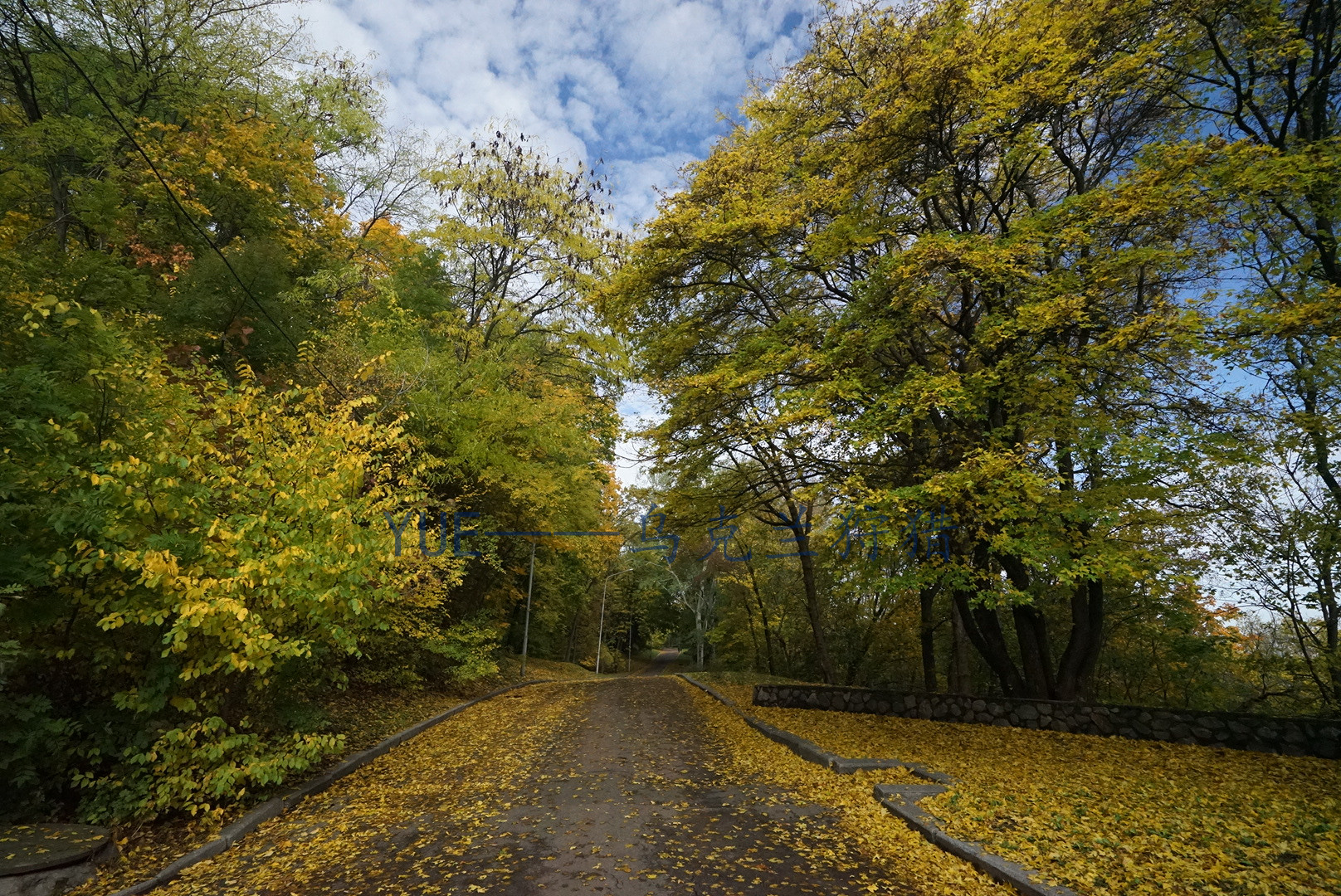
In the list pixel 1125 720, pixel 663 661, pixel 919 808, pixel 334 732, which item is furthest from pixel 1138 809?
pixel 663 661

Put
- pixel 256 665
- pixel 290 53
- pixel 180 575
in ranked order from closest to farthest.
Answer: pixel 180 575
pixel 256 665
pixel 290 53

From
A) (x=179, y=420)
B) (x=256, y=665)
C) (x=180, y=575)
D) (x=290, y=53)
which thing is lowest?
(x=256, y=665)

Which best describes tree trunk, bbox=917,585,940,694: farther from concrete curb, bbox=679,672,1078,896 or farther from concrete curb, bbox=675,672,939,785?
concrete curb, bbox=679,672,1078,896

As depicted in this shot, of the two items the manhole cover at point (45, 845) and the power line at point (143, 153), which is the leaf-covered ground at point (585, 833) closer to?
the manhole cover at point (45, 845)

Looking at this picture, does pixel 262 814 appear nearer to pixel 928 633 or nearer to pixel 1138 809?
pixel 1138 809

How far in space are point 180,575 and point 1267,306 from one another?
33.4 ft

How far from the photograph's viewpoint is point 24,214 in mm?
11203

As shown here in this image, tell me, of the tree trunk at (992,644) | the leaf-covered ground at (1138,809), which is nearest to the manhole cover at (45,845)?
the leaf-covered ground at (1138,809)

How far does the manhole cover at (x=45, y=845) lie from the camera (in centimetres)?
363

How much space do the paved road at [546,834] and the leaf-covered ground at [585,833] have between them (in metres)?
0.02

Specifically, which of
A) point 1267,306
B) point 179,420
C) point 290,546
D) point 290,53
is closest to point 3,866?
point 290,546

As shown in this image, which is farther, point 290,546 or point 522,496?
point 522,496

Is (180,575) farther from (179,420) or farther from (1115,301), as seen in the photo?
(1115,301)

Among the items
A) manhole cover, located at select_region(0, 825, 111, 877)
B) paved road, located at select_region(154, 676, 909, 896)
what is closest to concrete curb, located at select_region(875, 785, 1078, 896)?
paved road, located at select_region(154, 676, 909, 896)
